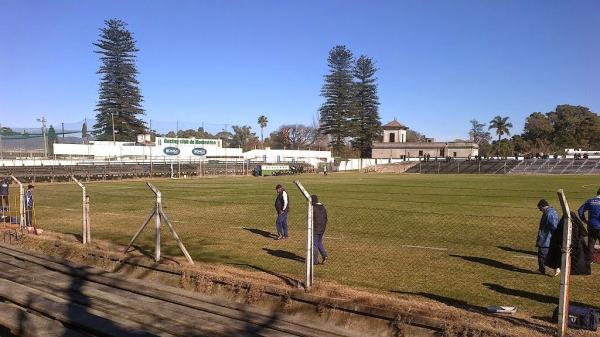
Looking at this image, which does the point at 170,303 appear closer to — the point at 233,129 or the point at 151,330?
the point at 151,330

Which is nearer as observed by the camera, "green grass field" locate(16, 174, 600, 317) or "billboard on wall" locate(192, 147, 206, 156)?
"green grass field" locate(16, 174, 600, 317)

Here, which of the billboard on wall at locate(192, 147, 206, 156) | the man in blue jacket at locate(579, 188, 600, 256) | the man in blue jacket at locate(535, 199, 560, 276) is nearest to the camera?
the man in blue jacket at locate(535, 199, 560, 276)

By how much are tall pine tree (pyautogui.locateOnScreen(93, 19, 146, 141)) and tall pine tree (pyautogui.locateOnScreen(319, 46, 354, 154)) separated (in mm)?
37961

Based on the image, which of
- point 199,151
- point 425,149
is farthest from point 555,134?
point 199,151

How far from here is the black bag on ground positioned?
6.09m

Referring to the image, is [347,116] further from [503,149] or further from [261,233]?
[261,233]

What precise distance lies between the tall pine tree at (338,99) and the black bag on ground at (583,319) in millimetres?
97481

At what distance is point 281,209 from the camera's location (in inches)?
524

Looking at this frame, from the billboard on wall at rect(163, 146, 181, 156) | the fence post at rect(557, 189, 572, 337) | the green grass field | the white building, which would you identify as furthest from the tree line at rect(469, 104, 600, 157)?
the fence post at rect(557, 189, 572, 337)

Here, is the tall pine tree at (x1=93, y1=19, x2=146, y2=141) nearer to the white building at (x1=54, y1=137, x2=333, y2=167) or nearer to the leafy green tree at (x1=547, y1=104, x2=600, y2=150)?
the white building at (x1=54, y1=137, x2=333, y2=167)

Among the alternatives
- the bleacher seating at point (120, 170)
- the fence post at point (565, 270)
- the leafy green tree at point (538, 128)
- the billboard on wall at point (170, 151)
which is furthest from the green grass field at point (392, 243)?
the leafy green tree at point (538, 128)

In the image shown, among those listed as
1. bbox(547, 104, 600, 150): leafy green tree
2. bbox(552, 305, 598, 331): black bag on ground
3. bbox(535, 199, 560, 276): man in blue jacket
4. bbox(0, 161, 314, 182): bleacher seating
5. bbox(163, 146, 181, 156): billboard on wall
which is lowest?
bbox(0, 161, 314, 182): bleacher seating

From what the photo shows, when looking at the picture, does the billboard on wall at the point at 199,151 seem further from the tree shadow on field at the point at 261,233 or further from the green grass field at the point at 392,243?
the tree shadow on field at the point at 261,233

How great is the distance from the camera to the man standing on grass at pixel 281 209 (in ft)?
43.5
